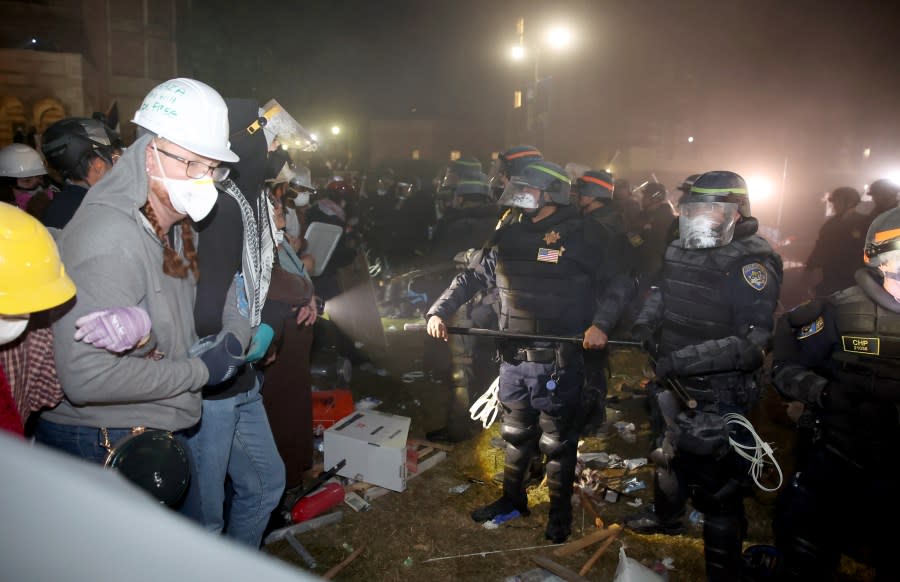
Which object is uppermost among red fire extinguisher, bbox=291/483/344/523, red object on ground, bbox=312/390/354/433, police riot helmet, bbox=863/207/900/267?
police riot helmet, bbox=863/207/900/267

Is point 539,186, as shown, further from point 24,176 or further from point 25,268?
point 24,176

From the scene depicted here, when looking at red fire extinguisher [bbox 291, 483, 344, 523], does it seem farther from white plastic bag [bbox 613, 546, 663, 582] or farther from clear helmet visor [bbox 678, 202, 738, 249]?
clear helmet visor [bbox 678, 202, 738, 249]

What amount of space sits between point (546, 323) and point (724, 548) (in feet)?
6.51

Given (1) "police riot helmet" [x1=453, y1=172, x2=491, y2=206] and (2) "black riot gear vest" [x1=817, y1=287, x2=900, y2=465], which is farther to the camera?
(1) "police riot helmet" [x1=453, y1=172, x2=491, y2=206]

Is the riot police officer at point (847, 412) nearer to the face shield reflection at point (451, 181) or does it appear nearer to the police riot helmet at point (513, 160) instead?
the police riot helmet at point (513, 160)

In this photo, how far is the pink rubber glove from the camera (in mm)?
1843

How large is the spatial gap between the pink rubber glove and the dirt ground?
Result: 2.72 m

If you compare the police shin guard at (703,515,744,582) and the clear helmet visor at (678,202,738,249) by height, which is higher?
the clear helmet visor at (678,202,738,249)

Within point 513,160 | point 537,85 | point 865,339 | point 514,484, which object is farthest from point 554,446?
point 537,85

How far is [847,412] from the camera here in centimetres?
308

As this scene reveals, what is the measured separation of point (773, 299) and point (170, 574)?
13.0 feet

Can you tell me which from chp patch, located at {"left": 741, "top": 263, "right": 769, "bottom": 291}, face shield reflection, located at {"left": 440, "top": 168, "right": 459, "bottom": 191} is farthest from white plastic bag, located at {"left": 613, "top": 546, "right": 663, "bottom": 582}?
face shield reflection, located at {"left": 440, "top": 168, "right": 459, "bottom": 191}

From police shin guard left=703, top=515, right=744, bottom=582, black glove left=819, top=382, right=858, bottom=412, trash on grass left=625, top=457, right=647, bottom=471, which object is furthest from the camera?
trash on grass left=625, top=457, right=647, bottom=471

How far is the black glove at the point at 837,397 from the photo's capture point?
3059 mm
